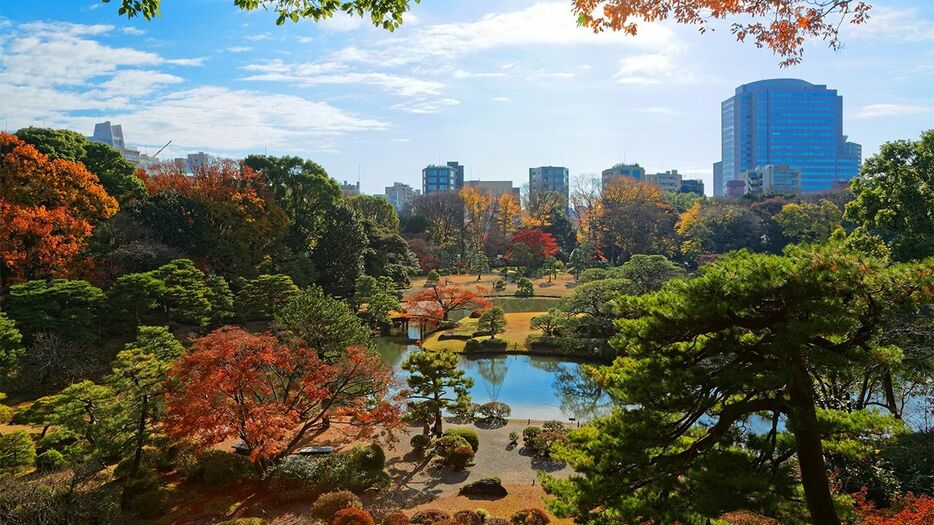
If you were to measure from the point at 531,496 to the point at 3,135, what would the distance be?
20.1 m

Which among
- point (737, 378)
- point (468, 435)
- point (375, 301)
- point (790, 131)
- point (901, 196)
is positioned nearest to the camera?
point (737, 378)

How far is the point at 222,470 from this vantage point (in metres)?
10.3

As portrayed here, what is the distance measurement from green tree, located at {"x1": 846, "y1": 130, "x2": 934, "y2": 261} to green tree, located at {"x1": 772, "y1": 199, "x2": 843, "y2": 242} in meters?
22.9

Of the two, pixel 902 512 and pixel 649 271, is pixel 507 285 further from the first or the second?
pixel 902 512

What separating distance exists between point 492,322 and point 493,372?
11.4ft

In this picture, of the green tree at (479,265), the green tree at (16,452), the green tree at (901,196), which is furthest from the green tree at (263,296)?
A: the green tree at (901,196)

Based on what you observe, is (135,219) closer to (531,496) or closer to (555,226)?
(531,496)

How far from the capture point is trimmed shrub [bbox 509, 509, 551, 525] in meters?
8.59

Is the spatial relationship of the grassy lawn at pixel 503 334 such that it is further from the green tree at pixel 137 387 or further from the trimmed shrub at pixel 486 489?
the green tree at pixel 137 387

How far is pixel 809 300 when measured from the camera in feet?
14.1

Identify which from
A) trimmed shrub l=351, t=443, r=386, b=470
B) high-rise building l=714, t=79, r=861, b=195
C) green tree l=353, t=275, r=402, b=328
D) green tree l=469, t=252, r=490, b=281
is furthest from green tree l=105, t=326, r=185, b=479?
high-rise building l=714, t=79, r=861, b=195

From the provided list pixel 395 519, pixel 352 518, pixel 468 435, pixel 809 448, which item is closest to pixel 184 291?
pixel 468 435

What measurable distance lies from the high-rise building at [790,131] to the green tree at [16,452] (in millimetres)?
41476

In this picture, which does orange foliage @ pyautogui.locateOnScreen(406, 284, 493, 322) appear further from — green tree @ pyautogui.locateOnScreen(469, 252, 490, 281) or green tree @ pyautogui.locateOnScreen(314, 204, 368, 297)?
green tree @ pyautogui.locateOnScreen(469, 252, 490, 281)
